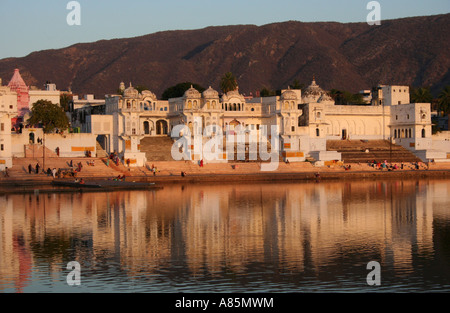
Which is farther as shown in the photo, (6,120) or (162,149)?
(162,149)

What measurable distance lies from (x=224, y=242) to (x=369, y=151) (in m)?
51.3

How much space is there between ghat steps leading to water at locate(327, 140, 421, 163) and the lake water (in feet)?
85.9

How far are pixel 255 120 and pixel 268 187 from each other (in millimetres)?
24971

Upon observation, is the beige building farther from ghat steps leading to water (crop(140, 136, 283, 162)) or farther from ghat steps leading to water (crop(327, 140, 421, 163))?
ghat steps leading to water (crop(327, 140, 421, 163))

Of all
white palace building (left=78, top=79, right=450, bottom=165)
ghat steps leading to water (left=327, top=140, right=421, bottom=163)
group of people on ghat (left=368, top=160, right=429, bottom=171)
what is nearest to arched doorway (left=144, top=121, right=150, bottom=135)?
Result: white palace building (left=78, top=79, right=450, bottom=165)

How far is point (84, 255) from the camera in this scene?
87.4 ft

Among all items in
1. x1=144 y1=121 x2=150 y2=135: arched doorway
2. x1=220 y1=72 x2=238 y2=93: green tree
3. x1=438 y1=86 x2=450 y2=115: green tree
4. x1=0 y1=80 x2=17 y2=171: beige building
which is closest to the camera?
x1=0 y1=80 x2=17 y2=171: beige building

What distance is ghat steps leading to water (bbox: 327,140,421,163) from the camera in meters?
75.2

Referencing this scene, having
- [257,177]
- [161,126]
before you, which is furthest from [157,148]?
[257,177]

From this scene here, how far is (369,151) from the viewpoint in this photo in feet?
257

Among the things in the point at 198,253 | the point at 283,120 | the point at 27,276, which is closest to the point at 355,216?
the point at 198,253

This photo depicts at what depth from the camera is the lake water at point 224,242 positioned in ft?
73.6
